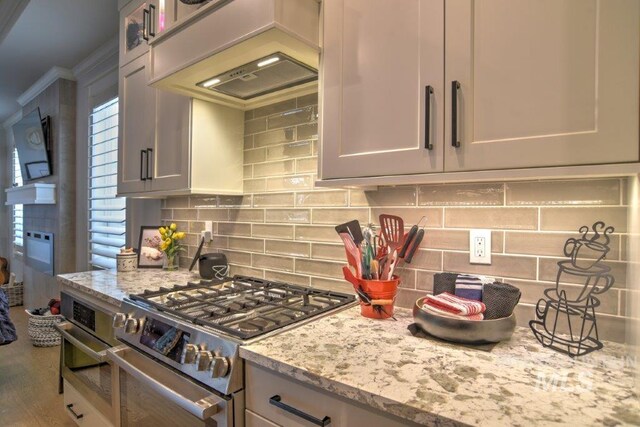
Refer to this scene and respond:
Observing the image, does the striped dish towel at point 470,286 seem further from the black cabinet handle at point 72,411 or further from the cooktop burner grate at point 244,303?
the black cabinet handle at point 72,411

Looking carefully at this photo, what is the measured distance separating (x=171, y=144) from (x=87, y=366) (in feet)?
3.99

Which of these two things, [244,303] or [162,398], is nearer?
[162,398]

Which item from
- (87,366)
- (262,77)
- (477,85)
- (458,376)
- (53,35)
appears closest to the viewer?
(458,376)

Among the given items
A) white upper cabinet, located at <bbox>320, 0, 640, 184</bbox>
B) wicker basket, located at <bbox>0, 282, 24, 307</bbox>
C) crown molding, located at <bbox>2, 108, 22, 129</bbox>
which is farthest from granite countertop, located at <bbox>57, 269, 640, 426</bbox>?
crown molding, located at <bbox>2, 108, 22, 129</bbox>

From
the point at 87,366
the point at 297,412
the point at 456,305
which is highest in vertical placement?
the point at 456,305

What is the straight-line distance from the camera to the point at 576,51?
2.79ft

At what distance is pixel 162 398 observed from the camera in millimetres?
1235

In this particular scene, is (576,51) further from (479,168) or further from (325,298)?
(325,298)

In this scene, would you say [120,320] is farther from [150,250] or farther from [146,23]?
[146,23]

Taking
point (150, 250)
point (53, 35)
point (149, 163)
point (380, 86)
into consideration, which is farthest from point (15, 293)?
point (380, 86)

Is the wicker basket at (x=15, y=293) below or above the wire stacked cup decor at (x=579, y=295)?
below

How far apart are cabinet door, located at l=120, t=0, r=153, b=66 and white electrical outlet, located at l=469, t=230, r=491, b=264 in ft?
6.42

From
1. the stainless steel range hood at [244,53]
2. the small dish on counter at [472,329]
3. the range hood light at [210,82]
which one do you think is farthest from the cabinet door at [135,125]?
the small dish on counter at [472,329]

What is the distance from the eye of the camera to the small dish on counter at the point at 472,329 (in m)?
1.01
